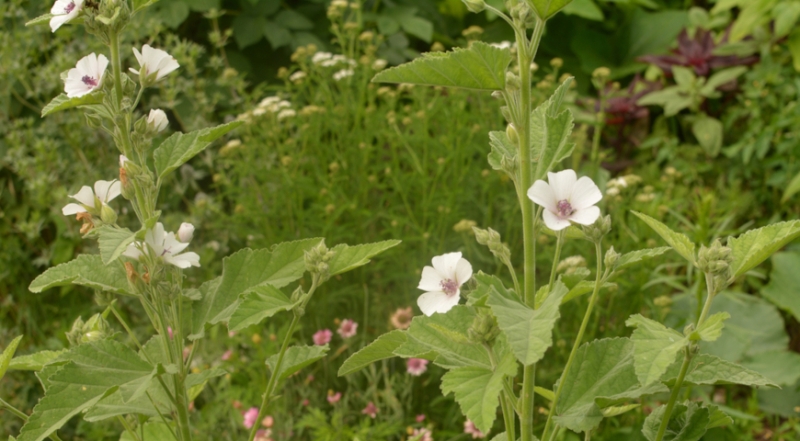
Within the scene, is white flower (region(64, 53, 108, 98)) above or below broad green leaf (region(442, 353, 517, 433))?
above

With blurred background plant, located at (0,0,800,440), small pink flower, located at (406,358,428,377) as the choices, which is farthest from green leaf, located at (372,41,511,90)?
small pink flower, located at (406,358,428,377)

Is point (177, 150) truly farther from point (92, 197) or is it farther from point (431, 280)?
point (431, 280)

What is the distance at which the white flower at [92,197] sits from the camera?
38.4 inches

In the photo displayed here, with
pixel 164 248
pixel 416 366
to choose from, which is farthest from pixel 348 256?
pixel 416 366

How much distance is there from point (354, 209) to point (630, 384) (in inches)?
56.6

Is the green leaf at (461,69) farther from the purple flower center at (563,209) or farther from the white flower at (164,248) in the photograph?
the white flower at (164,248)

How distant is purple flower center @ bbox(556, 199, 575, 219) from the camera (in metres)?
0.81

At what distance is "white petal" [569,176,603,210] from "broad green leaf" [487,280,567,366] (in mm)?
87

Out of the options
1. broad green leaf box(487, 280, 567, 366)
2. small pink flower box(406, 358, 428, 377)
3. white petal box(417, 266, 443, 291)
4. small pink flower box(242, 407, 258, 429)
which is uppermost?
broad green leaf box(487, 280, 567, 366)

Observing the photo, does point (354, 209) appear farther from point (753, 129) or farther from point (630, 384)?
point (753, 129)

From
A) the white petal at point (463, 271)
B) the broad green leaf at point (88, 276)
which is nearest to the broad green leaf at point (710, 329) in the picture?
the white petal at point (463, 271)

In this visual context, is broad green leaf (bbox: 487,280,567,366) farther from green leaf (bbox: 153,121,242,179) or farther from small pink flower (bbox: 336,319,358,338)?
small pink flower (bbox: 336,319,358,338)

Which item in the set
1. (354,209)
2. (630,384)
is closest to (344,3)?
(354,209)

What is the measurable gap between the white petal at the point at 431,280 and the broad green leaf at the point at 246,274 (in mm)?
175
